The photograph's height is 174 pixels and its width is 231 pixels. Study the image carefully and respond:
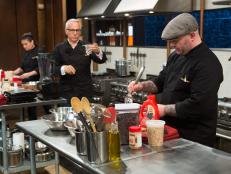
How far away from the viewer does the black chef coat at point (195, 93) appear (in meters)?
1.99

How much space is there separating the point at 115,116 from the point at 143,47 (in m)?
Result: 3.08

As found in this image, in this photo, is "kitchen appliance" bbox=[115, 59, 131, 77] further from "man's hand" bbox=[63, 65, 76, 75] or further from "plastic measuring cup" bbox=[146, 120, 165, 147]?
"plastic measuring cup" bbox=[146, 120, 165, 147]

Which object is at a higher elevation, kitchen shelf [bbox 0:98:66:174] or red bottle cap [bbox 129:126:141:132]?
red bottle cap [bbox 129:126:141:132]

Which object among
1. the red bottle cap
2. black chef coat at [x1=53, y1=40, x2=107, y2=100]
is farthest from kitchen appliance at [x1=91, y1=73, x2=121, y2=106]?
the red bottle cap

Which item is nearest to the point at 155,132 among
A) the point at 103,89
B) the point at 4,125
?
the point at 4,125

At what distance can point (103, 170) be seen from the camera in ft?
4.86

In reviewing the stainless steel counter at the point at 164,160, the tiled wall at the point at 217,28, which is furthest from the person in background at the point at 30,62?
the stainless steel counter at the point at 164,160

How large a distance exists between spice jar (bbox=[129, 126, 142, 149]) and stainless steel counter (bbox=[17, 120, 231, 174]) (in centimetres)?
3

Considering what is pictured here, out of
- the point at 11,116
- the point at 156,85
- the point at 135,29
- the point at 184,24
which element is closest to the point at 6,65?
the point at 11,116

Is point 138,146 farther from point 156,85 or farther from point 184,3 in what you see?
point 184,3

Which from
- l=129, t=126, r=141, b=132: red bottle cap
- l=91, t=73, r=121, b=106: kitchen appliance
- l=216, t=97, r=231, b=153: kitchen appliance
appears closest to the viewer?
l=129, t=126, r=141, b=132: red bottle cap

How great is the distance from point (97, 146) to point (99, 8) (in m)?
3.19

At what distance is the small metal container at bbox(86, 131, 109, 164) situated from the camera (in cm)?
155

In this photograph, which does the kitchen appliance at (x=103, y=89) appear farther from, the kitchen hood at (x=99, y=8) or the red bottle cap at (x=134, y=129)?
the red bottle cap at (x=134, y=129)
